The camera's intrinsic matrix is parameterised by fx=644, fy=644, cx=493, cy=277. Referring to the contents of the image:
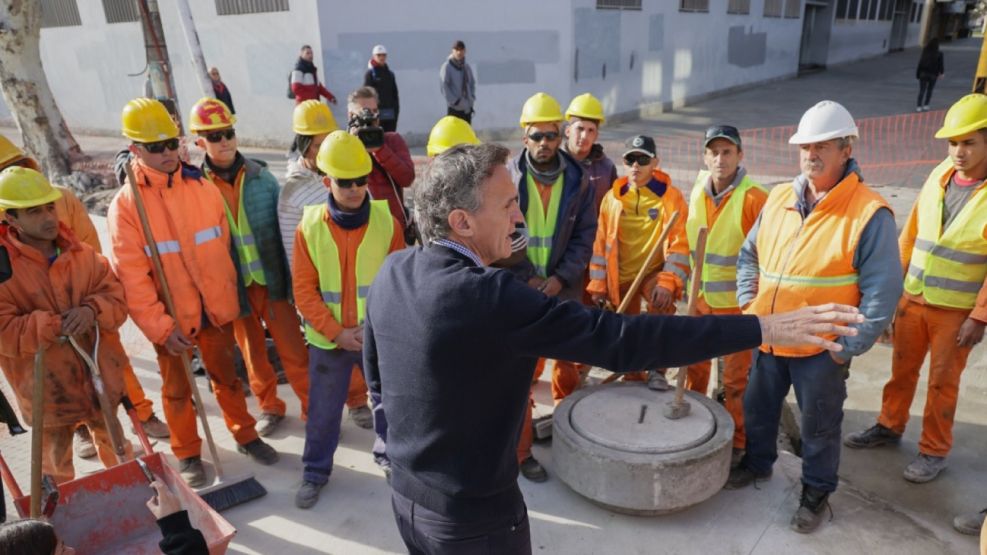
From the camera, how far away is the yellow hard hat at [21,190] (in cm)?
306

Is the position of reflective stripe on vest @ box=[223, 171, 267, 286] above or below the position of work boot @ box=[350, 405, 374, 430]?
above

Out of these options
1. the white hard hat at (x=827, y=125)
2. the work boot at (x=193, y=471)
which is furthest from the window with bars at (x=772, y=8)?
the work boot at (x=193, y=471)

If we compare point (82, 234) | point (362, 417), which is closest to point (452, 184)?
point (362, 417)

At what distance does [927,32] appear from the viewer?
39.0m

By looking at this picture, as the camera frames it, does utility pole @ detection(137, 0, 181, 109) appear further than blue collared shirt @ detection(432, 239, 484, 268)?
Yes

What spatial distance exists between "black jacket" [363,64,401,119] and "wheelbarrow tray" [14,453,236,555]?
9213 millimetres

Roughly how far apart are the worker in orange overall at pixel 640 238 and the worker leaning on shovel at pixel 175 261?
2433 millimetres

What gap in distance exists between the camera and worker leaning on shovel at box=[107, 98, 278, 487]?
3.56 metres

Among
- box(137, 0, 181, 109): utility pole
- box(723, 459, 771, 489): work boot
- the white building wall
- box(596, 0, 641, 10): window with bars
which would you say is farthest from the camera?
box(596, 0, 641, 10): window with bars

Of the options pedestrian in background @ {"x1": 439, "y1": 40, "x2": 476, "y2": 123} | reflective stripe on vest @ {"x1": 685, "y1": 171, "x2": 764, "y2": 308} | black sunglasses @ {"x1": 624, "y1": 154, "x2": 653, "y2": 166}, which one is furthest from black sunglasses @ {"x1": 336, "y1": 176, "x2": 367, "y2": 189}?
pedestrian in background @ {"x1": 439, "y1": 40, "x2": 476, "y2": 123}

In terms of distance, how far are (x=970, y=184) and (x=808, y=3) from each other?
27.7 m

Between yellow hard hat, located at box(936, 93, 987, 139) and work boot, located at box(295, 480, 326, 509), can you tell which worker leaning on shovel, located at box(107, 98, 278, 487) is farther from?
yellow hard hat, located at box(936, 93, 987, 139)

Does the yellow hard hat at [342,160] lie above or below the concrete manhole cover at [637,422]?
above

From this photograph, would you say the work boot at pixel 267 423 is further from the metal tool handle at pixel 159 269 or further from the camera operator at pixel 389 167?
the camera operator at pixel 389 167
